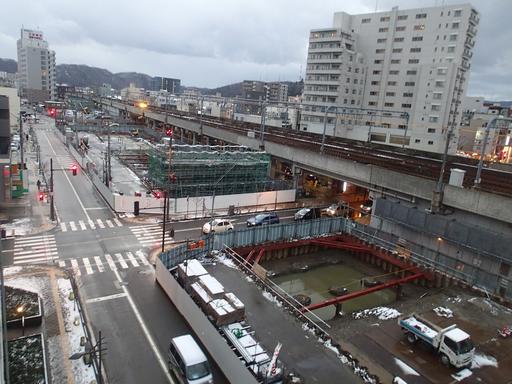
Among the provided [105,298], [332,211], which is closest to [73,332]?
[105,298]

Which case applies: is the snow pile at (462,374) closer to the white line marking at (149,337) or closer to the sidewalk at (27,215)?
the white line marking at (149,337)

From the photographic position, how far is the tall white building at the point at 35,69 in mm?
182250

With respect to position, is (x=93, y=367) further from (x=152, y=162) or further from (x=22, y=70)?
(x=22, y=70)

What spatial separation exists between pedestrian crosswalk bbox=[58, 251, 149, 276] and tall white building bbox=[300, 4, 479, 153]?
2385 inches

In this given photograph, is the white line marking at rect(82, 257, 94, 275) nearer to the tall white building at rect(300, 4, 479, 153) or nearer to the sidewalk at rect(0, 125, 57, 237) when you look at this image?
the sidewalk at rect(0, 125, 57, 237)

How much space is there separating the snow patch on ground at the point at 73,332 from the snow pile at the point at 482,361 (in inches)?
725

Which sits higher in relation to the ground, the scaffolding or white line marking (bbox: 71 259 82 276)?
the scaffolding

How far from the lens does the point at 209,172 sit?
45.2 metres

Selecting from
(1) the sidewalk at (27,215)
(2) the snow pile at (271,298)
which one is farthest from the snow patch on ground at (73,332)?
(1) the sidewalk at (27,215)

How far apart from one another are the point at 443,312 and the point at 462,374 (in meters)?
6.24

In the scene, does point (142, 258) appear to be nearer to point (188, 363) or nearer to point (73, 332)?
point (73, 332)

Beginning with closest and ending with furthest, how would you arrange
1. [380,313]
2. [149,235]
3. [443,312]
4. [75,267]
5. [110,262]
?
1. [443,312]
2. [380,313]
3. [75,267]
4. [110,262]
5. [149,235]

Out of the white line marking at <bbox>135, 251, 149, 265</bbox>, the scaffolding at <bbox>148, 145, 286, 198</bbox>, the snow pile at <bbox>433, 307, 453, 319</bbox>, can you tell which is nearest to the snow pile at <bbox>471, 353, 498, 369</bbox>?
the snow pile at <bbox>433, 307, 453, 319</bbox>

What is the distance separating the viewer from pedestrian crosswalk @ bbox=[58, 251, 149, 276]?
26.1 m
